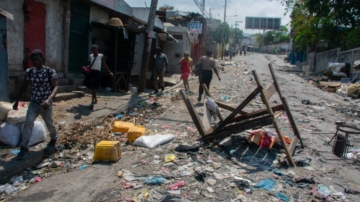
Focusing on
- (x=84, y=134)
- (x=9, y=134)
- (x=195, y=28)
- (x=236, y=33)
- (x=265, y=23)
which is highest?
(x=265, y=23)

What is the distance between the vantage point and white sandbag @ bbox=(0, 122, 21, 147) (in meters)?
4.48

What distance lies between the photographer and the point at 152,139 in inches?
197

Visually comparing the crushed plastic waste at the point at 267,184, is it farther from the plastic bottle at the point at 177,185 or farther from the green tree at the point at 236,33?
the green tree at the point at 236,33

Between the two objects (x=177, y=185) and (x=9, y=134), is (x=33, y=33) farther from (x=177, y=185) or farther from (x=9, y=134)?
(x=177, y=185)

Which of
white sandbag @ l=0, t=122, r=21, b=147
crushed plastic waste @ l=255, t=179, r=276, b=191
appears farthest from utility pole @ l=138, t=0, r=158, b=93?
crushed plastic waste @ l=255, t=179, r=276, b=191

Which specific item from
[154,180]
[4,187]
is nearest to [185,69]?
[154,180]

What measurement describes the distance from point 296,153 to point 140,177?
2.60m

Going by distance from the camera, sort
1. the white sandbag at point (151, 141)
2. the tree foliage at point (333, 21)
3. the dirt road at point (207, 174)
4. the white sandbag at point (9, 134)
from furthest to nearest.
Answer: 1. the tree foliage at point (333, 21)
2. the white sandbag at point (151, 141)
3. the white sandbag at point (9, 134)
4. the dirt road at point (207, 174)

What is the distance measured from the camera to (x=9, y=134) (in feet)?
14.8

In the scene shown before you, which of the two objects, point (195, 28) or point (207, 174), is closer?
point (207, 174)

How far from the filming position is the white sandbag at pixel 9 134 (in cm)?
448

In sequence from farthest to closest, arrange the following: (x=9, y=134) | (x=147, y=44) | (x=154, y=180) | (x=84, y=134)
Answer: (x=147, y=44)
(x=84, y=134)
(x=9, y=134)
(x=154, y=180)

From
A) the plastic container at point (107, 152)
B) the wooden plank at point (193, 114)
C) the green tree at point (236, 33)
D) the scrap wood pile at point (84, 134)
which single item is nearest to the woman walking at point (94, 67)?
the scrap wood pile at point (84, 134)

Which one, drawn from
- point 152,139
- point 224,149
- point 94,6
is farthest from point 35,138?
point 94,6
